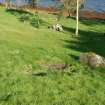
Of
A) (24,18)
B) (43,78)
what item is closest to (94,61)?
(43,78)

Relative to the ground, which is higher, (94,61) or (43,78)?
(94,61)

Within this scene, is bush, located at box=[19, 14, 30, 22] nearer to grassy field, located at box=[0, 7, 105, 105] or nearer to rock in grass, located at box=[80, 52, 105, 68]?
grassy field, located at box=[0, 7, 105, 105]

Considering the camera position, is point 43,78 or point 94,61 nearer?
point 43,78

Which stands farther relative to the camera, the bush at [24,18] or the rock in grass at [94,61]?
the bush at [24,18]

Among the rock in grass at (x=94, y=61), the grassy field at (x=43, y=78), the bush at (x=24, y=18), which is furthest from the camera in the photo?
the bush at (x=24, y=18)

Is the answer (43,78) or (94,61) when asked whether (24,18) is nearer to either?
(94,61)

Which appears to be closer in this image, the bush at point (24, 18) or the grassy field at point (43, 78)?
the grassy field at point (43, 78)

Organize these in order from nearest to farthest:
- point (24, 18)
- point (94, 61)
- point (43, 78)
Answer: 1. point (43, 78)
2. point (94, 61)
3. point (24, 18)

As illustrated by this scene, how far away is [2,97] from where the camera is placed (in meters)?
17.0

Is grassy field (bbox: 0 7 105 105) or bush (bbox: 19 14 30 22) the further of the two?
bush (bbox: 19 14 30 22)

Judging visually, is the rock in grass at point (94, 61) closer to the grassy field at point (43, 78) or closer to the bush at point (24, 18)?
the grassy field at point (43, 78)

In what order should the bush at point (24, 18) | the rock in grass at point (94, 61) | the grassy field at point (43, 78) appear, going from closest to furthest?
1. the grassy field at point (43, 78)
2. the rock in grass at point (94, 61)
3. the bush at point (24, 18)

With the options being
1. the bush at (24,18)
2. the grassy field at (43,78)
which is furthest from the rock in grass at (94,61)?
the bush at (24,18)

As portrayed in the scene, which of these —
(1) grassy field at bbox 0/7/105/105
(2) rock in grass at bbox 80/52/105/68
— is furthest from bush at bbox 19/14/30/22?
(2) rock in grass at bbox 80/52/105/68
